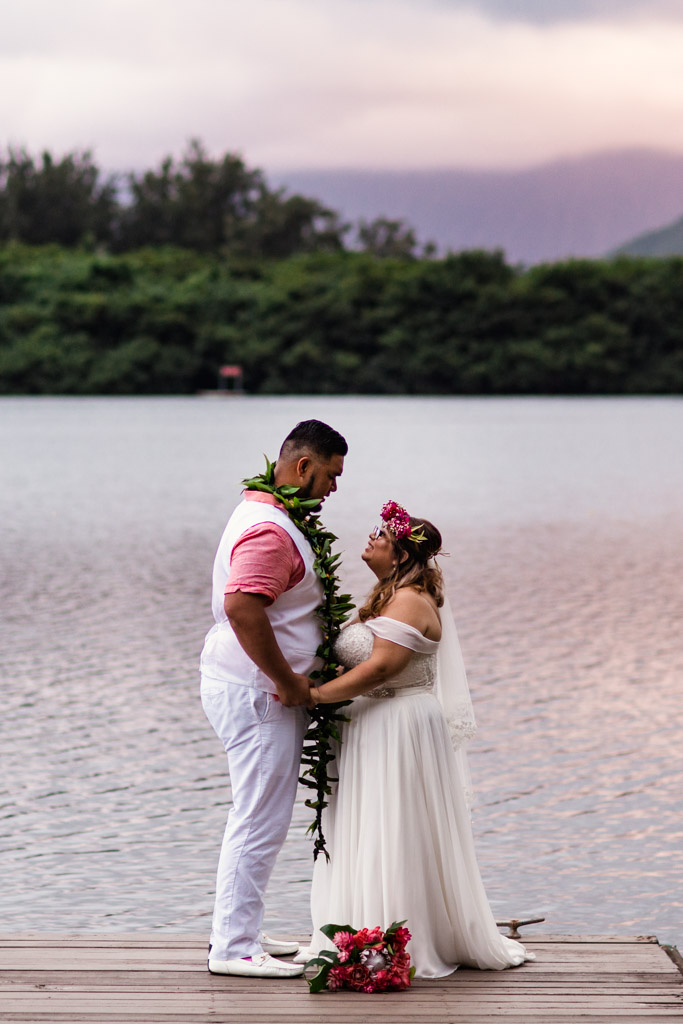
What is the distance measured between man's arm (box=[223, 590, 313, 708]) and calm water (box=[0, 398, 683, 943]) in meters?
2.24

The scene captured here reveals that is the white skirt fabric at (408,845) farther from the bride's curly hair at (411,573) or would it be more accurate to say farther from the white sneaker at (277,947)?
the bride's curly hair at (411,573)

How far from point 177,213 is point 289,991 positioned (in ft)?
413

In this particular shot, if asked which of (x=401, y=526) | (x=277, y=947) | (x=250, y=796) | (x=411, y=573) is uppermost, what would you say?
(x=401, y=526)

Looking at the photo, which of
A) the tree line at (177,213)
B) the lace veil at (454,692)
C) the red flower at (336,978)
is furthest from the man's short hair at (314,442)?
the tree line at (177,213)

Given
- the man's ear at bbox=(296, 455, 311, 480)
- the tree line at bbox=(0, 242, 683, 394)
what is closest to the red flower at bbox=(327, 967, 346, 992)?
the man's ear at bbox=(296, 455, 311, 480)

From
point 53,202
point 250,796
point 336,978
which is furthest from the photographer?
point 53,202

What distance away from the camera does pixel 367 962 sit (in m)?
4.46

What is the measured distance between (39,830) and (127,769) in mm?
1159

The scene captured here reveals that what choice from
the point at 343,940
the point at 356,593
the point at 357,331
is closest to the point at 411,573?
the point at 343,940

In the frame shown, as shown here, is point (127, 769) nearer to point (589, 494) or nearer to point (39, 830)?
point (39, 830)

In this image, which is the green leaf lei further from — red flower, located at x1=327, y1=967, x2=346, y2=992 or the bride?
red flower, located at x1=327, y1=967, x2=346, y2=992

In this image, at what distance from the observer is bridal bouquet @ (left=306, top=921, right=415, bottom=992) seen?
4477 mm

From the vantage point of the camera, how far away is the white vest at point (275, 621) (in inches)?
181

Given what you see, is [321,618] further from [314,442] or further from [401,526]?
[314,442]
